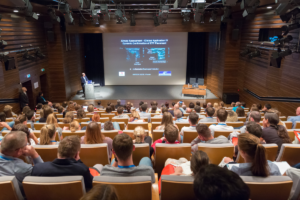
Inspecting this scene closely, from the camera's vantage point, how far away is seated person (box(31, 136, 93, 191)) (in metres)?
2.07

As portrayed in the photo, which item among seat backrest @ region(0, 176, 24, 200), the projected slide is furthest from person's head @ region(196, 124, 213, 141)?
the projected slide

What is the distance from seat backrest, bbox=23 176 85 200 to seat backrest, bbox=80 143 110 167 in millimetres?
998

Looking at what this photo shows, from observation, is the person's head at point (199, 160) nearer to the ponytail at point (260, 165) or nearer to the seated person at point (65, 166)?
the ponytail at point (260, 165)

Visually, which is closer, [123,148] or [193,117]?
[123,148]

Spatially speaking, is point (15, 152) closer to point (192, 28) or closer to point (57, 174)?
point (57, 174)

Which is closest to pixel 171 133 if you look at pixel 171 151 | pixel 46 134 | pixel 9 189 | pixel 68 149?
pixel 171 151

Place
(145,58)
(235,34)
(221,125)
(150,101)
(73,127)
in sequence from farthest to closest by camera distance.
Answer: (145,58) < (150,101) < (235,34) < (73,127) < (221,125)

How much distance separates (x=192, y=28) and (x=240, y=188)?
11045mm

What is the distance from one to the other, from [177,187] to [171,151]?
96cm

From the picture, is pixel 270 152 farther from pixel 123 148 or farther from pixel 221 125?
pixel 123 148

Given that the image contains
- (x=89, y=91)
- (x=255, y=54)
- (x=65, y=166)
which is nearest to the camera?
(x=65, y=166)

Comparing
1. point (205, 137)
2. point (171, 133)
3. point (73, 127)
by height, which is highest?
point (171, 133)

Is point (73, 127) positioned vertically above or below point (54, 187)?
below

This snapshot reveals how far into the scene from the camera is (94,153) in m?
2.94
